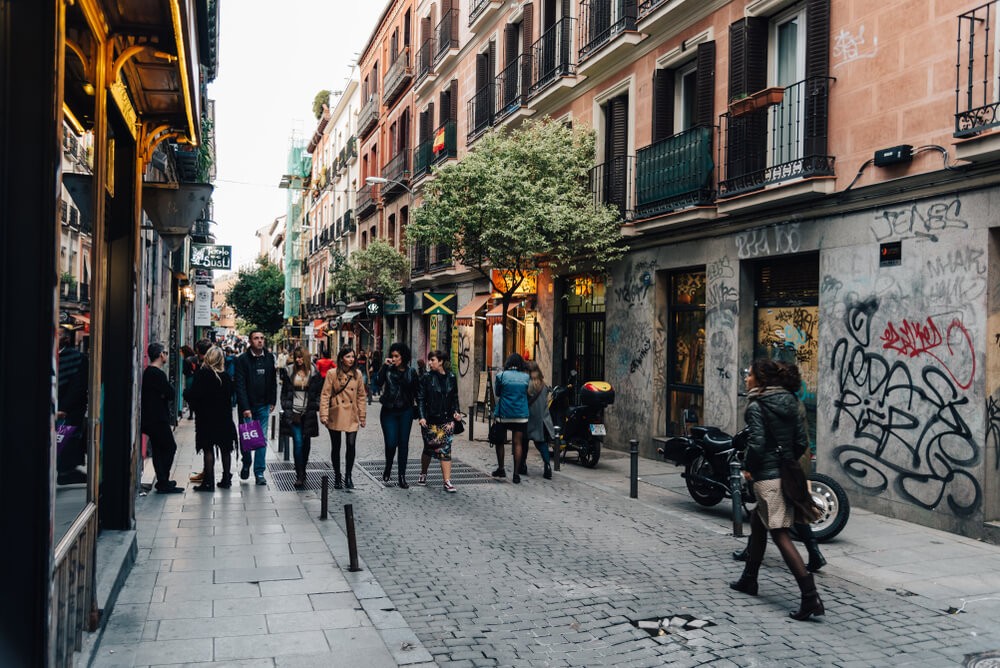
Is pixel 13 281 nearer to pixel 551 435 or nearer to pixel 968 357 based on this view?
pixel 968 357

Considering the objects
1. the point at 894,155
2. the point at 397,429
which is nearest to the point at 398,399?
the point at 397,429

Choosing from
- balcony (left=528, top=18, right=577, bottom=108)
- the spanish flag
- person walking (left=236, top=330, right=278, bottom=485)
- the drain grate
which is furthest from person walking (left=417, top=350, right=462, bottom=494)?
the spanish flag

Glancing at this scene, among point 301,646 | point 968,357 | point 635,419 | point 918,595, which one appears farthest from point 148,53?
point 635,419

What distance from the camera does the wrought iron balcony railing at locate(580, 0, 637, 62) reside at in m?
15.2

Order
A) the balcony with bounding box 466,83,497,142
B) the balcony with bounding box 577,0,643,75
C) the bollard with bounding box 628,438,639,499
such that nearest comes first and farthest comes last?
the bollard with bounding box 628,438,639,499 < the balcony with bounding box 577,0,643,75 < the balcony with bounding box 466,83,497,142

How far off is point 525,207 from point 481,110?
8955 mm

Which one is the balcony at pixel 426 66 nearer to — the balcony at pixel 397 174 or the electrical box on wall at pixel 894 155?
the balcony at pixel 397 174

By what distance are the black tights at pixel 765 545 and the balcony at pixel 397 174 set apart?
80.5ft

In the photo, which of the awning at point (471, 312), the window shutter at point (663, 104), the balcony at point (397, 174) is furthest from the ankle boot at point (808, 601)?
the balcony at point (397, 174)

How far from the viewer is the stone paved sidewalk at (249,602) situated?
5.00m

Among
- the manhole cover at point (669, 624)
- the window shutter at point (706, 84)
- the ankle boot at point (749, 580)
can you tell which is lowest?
the manhole cover at point (669, 624)

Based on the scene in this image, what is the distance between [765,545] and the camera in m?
6.40

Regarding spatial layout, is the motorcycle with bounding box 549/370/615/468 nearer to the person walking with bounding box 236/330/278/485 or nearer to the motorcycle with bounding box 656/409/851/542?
the motorcycle with bounding box 656/409/851/542

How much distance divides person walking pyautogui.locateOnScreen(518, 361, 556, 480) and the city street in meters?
1.98
